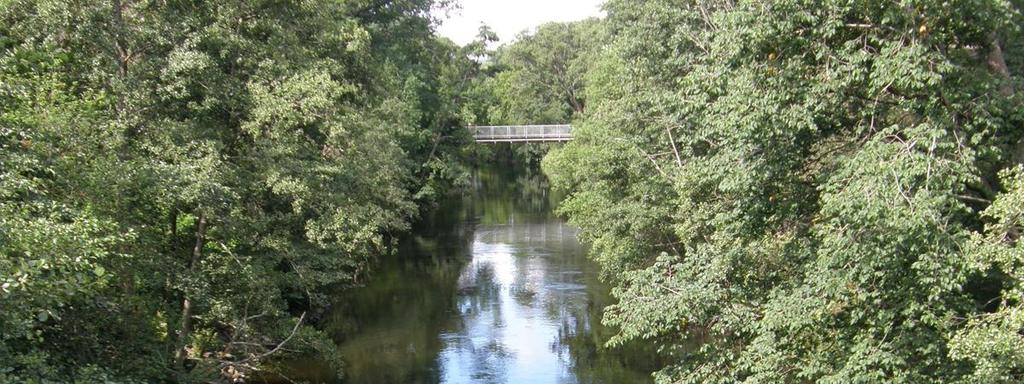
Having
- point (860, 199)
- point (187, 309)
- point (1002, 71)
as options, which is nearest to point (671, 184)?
point (1002, 71)

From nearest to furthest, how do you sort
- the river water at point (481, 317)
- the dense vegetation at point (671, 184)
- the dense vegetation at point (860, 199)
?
the dense vegetation at point (860, 199)
the dense vegetation at point (671, 184)
the river water at point (481, 317)

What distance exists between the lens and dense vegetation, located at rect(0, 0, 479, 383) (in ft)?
32.6

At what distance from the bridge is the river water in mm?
14142

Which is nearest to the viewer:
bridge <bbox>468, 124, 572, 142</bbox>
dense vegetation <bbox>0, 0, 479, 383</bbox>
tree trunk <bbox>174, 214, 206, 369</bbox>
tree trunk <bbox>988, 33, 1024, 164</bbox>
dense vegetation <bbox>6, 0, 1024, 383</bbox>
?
dense vegetation <bbox>6, 0, 1024, 383</bbox>

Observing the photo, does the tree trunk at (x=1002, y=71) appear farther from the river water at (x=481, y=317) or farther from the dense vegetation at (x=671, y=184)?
the river water at (x=481, y=317)

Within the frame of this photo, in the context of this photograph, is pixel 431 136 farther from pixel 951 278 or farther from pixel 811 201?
pixel 951 278

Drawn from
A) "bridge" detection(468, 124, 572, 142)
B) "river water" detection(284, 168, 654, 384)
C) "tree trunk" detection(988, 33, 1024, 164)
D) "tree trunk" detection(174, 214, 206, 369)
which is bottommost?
"river water" detection(284, 168, 654, 384)

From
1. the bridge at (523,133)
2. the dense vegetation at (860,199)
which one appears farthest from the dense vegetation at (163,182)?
the bridge at (523,133)

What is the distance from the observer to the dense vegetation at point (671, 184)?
949cm

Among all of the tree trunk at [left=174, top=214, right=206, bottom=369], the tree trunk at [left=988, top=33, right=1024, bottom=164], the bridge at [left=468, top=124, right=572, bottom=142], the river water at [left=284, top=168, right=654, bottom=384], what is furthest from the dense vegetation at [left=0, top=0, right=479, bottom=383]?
the bridge at [left=468, top=124, right=572, bottom=142]

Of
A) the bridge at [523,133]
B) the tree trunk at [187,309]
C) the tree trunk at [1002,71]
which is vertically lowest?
the tree trunk at [187,309]

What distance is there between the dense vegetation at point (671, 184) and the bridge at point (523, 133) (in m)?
35.2

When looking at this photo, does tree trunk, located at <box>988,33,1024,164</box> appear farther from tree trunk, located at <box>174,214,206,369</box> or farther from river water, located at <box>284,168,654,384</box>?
tree trunk, located at <box>174,214,206,369</box>

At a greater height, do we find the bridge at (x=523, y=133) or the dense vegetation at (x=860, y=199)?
the bridge at (x=523, y=133)
